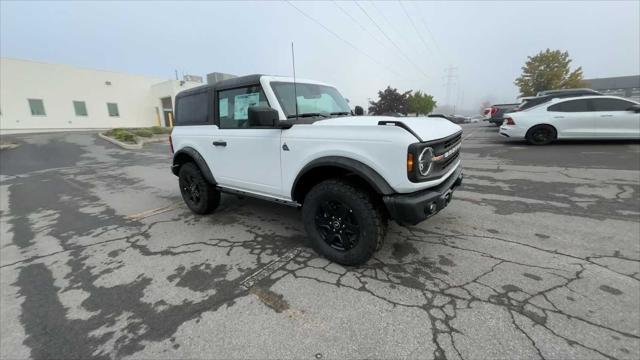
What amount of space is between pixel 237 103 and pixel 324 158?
1.61 meters

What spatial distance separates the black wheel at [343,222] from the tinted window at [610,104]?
32.0 ft

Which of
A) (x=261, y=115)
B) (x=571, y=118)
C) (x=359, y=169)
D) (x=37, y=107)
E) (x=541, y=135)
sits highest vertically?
(x=37, y=107)

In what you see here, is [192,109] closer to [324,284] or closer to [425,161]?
[324,284]

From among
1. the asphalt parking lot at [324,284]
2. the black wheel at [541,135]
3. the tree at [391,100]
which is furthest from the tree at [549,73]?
the asphalt parking lot at [324,284]

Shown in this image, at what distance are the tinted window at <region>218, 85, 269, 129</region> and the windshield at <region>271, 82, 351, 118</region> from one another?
0.71 ft

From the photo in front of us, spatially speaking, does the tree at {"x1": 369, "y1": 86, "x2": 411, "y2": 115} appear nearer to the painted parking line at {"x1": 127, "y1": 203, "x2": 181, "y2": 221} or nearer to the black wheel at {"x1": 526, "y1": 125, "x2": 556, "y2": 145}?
the black wheel at {"x1": 526, "y1": 125, "x2": 556, "y2": 145}

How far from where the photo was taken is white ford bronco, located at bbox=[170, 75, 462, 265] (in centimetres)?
236

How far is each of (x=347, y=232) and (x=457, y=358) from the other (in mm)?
1326

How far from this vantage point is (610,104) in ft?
26.5

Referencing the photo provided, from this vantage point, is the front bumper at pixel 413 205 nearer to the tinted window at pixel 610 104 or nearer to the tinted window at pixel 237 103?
the tinted window at pixel 237 103

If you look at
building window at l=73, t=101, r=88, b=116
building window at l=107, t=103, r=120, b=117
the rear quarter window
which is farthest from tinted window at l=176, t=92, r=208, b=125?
building window at l=107, t=103, r=120, b=117

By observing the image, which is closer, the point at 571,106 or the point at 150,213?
the point at 150,213

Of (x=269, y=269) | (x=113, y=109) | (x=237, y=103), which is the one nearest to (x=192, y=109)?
(x=237, y=103)

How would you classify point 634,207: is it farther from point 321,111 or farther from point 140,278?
point 140,278
